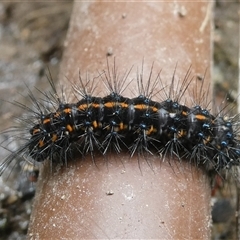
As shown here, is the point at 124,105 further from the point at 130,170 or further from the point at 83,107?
the point at 130,170

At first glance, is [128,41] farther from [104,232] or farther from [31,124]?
[104,232]

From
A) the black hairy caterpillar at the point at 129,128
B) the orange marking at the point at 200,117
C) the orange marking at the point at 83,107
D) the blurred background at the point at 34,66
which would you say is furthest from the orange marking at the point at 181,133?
the blurred background at the point at 34,66

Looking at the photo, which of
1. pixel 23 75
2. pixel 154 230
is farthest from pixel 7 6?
pixel 154 230

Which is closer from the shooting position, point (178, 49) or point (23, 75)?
point (178, 49)

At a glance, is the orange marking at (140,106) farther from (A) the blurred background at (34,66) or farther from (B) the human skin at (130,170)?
(A) the blurred background at (34,66)

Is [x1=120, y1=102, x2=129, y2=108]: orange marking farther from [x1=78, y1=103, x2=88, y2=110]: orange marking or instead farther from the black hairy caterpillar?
[x1=78, y1=103, x2=88, y2=110]: orange marking

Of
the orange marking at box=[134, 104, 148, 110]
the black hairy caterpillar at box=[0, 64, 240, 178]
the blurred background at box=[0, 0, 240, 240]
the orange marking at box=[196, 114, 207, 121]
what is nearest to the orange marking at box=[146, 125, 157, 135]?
the black hairy caterpillar at box=[0, 64, 240, 178]

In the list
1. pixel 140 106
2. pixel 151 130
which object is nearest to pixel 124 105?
pixel 140 106
